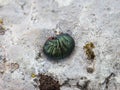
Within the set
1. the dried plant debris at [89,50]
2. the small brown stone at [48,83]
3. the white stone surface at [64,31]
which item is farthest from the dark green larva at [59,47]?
the small brown stone at [48,83]

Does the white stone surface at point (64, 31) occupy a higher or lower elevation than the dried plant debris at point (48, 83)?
higher

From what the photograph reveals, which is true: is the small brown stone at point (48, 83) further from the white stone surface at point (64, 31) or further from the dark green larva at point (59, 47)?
the dark green larva at point (59, 47)

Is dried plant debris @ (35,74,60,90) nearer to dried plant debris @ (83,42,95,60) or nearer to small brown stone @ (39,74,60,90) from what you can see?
small brown stone @ (39,74,60,90)

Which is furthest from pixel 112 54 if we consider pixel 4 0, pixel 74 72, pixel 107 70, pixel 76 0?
pixel 4 0

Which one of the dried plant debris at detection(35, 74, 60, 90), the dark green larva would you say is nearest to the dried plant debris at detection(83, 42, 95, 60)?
the dark green larva

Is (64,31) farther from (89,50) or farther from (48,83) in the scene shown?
(48,83)

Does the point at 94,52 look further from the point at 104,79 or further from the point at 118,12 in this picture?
the point at 118,12
